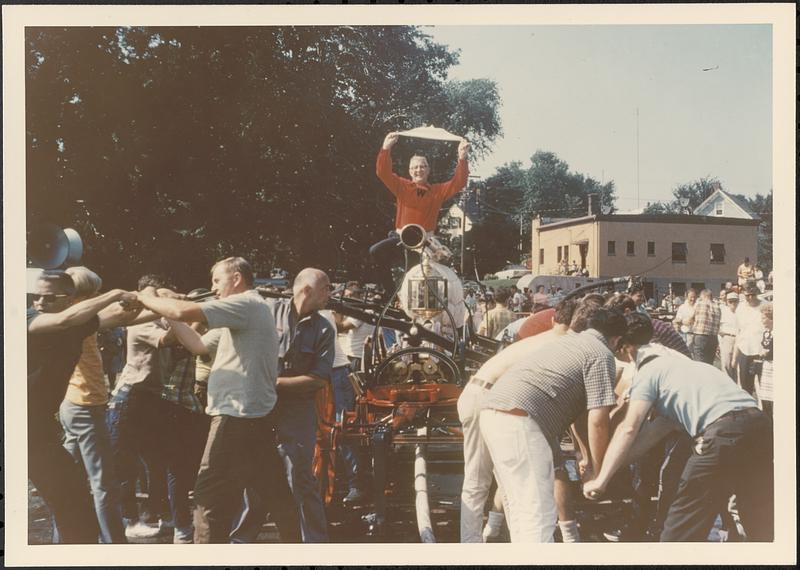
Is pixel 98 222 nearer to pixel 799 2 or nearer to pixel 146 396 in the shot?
pixel 146 396

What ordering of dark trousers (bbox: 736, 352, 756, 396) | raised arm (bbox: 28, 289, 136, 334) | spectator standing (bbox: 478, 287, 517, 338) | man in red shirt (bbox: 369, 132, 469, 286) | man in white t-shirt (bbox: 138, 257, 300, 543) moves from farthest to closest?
spectator standing (bbox: 478, 287, 517, 338), man in red shirt (bbox: 369, 132, 469, 286), dark trousers (bbox: 736, 352, 756, 396), raised arm (bbox: 28, 289, 136, 334), man in white t-shirt (bbox: 138, 257, 300, 543)

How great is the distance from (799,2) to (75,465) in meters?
4.83

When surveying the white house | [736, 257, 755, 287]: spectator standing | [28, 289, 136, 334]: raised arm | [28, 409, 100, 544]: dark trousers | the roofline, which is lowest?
[28, 409, 100, 544]: dark trousers

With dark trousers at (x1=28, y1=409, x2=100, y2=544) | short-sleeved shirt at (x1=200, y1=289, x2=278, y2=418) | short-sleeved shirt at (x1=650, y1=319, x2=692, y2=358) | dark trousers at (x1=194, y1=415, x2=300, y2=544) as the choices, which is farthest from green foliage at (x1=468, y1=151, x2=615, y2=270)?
dark trousers at (x1=28, y1=409, x2=100, y2=544)

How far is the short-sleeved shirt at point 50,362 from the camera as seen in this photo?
4129mm

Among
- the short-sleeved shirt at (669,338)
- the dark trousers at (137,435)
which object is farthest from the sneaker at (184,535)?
the short-sleeved shirt at (669,338)

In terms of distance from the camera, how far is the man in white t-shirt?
394 centimetres

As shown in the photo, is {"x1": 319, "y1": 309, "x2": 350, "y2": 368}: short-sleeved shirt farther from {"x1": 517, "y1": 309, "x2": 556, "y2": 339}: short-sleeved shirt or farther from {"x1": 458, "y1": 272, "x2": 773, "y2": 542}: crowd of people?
{"x1": 517, "y1": 309, "x2": 556, "y2": 339}: short-sleeved shirt

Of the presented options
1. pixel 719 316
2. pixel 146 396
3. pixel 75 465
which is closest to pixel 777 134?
pixel 719 316

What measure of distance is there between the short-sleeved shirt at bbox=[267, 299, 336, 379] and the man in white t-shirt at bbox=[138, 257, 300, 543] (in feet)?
0.25

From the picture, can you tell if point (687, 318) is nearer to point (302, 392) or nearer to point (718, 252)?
point (718, 252)

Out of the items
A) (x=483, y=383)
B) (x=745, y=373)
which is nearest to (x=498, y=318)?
(x=483, y=383)

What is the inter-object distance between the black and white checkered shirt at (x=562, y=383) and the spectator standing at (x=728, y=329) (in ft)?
3.99

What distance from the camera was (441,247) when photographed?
4.67 m
